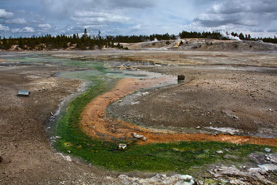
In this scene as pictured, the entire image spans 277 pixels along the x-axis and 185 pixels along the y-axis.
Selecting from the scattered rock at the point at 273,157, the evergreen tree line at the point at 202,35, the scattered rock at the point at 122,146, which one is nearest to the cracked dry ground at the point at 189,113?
the scattered rock at the point at 122,146

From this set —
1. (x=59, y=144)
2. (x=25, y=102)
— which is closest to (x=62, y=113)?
(x=25, y=102)

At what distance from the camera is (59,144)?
6324 millimetres

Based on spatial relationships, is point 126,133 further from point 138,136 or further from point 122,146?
point 122,146

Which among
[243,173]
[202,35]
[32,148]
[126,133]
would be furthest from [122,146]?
[202,35]

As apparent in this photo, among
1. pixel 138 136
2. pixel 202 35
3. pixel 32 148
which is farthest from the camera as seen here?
pixel 202 35

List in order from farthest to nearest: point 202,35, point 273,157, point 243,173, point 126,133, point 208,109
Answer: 1. point 202,35
2. point 208,109
3. point 126,133
4. point 273,157
5. point 243,173

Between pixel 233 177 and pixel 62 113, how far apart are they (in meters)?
→ 6.46

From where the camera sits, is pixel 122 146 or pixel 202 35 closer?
pixel 122 146

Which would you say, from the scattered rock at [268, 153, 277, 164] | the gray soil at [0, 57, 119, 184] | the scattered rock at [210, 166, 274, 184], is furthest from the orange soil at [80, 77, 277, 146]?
the scattered rock at [210, 166, 274, 184]

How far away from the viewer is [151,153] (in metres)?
5.84

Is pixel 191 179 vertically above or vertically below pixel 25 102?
below

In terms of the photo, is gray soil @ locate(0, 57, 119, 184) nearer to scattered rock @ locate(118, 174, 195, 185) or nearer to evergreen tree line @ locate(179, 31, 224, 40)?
scattered rock @ locate(118, 174, 195, 185)

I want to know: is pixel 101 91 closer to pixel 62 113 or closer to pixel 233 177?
pixel 62 113

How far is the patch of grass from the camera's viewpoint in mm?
5223
